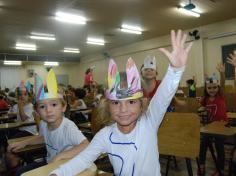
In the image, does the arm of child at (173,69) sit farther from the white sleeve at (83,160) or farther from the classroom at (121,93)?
the white sleeve at (83,160)

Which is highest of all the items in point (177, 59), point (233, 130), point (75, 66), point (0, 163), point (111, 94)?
point (75, 66)

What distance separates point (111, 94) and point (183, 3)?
20.2 ft

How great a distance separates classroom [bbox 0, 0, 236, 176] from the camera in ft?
4.43

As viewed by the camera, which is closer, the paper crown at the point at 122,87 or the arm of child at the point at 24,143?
the paper crown at the point at 122,87

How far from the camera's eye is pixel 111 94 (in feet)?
4.42

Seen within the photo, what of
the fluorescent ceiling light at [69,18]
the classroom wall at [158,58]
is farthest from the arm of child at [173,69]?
the fluorescent ceiling light at [69,18]

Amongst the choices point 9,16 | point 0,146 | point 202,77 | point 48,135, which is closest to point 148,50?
point 202,77

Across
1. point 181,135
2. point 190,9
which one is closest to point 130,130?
point 181,135

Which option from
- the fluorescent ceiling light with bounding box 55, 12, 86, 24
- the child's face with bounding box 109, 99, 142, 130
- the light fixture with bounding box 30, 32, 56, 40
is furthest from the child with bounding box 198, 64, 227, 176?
the light fixture with bounding box 30, 32, 56, 40

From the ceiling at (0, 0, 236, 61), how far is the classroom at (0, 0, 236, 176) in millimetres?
33

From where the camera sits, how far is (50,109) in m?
1.76

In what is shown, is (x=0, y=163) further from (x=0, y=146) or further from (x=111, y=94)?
(x=111, y=94)

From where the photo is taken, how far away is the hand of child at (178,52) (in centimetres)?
121

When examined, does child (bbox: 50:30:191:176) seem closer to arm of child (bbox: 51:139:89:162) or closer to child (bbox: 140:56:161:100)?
arm of child (bbox: 51:139:89:162)
